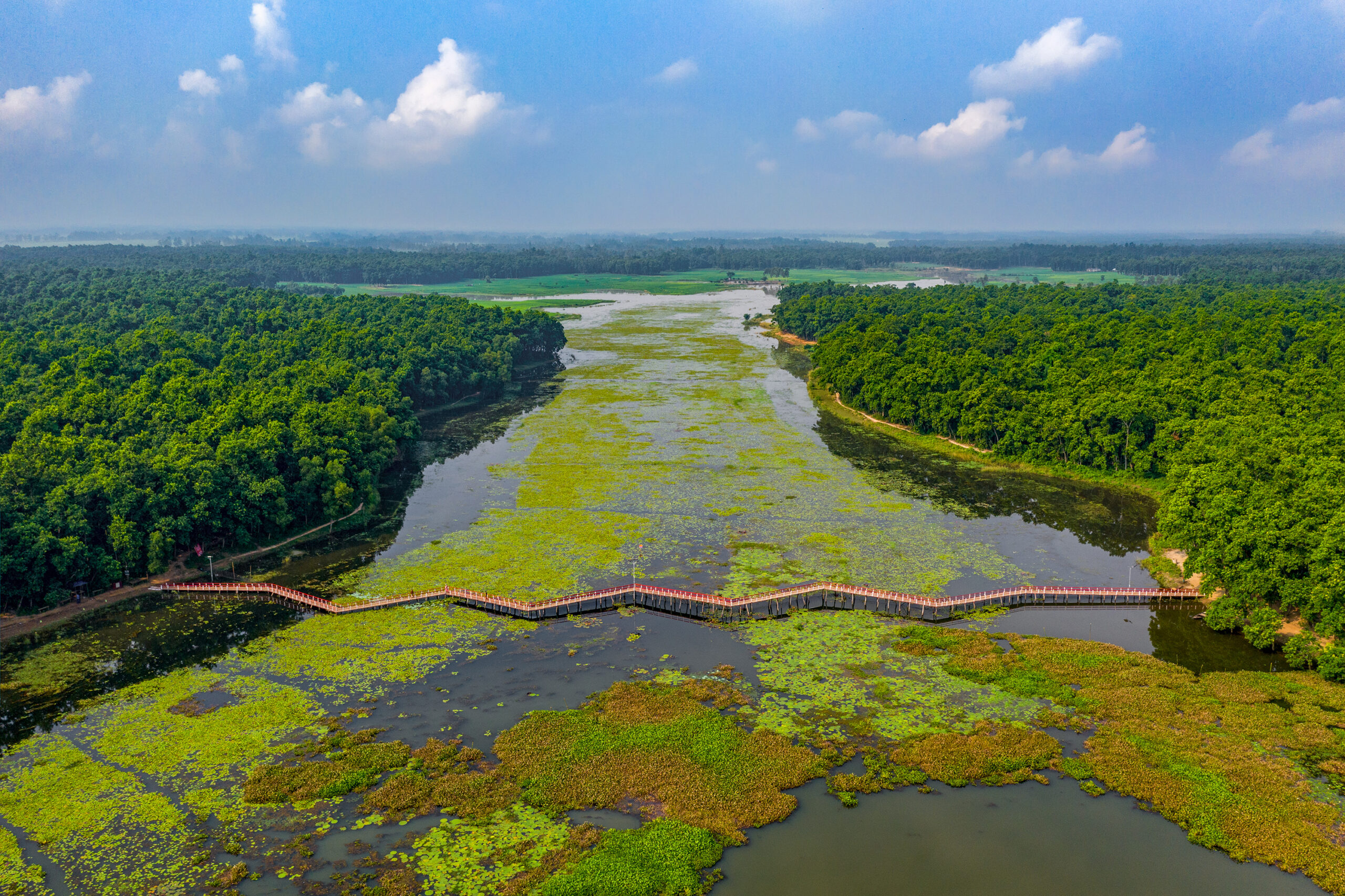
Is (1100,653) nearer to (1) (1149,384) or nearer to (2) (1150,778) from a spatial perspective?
(2) (1150,778)

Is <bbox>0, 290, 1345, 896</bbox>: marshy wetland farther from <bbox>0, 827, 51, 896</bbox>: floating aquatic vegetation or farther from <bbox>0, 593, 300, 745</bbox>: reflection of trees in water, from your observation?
<bbox>0, 593, 300, 745</bbox>: reflection of trees in water

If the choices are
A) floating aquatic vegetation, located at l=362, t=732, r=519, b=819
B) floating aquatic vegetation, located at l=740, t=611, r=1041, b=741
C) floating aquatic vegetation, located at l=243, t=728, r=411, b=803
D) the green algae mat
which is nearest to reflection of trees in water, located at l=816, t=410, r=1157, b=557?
the green algae mat

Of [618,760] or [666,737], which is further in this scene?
[666,737]

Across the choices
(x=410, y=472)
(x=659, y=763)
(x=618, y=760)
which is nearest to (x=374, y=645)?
(x=618, y=760)

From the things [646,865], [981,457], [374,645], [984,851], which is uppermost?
[981,457]

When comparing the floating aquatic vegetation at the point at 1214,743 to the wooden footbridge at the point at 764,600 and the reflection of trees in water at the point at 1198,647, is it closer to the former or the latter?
the reflection of trees in water at the point at 1198,647

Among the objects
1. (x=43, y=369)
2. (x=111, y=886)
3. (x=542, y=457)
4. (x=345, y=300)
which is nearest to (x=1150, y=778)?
(x=111, y=886)

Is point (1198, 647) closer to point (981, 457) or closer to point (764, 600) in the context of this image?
point (764, 600)

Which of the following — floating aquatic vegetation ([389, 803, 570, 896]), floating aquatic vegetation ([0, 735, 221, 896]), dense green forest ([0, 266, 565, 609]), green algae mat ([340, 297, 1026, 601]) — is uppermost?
dense green forest ([0, 266, 565, 609])
